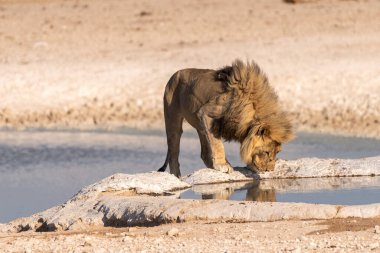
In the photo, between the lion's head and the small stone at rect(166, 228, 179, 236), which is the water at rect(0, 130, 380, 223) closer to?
the lion's head

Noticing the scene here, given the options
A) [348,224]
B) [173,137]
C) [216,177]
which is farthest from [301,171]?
[348,224]

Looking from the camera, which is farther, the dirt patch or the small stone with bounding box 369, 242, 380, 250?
the dirt patch

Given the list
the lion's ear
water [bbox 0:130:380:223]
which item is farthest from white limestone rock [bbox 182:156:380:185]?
water [bbox 0:130:380:223]

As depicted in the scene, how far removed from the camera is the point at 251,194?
9.82 meters

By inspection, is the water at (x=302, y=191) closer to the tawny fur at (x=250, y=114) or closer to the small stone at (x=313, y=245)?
the tawny fur at (x=250, y=114)

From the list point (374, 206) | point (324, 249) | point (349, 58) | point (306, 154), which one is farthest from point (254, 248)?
point (349, 58)

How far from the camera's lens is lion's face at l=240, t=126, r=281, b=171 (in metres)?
10.3

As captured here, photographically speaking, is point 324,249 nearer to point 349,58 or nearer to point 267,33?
point 349,58

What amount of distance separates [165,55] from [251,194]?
1092 cm

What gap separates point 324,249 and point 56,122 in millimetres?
10721

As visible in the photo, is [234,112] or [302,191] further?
[234,112]

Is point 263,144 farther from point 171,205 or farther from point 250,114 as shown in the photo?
point 171,205

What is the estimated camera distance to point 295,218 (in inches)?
327

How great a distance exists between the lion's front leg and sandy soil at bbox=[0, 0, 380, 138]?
16.6ft
